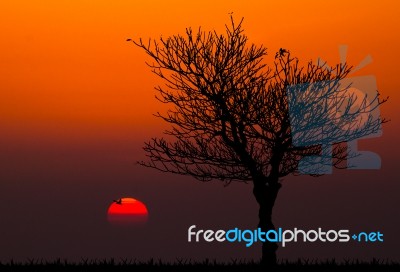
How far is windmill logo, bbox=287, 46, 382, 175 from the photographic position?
23.7 m

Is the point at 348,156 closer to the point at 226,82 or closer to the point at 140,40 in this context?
the point at 226,82

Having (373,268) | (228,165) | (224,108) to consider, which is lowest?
(373,268)

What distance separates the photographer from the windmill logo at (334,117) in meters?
23.7

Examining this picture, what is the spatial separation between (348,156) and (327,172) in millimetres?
868

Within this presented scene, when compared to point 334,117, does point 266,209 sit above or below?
below

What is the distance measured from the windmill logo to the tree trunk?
1275 mm

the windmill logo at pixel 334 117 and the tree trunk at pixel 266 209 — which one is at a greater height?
the windmill logo at pixel 334 117

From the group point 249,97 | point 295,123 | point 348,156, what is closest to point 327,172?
point 348,156

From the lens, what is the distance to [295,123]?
2359 cm

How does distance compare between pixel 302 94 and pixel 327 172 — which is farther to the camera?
pixel 327 172

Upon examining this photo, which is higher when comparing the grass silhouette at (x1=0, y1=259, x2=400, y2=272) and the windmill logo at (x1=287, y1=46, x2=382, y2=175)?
the windmill logo at (x1=287, y1=46, x2=382, y2=175)

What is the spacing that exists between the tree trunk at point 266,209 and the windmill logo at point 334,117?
4.18ft

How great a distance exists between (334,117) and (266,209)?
357 centimetres

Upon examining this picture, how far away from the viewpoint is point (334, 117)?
2405 centimetres
